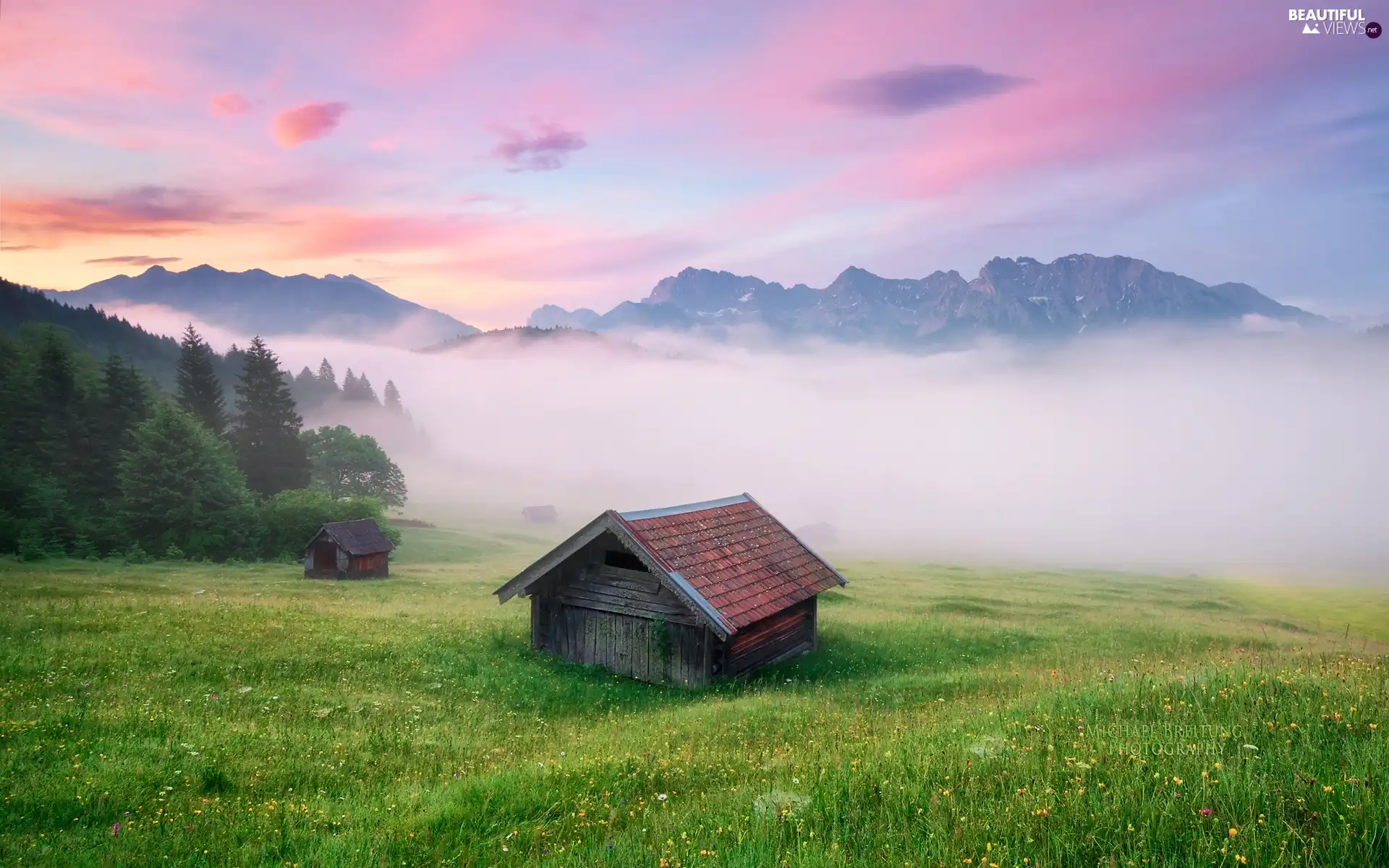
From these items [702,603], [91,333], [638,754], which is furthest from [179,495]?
[91,333]

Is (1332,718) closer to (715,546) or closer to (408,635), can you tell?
(715,546)

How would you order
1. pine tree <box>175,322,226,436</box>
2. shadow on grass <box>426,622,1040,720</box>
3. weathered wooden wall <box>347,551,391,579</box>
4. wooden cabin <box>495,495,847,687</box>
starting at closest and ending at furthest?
shadow on grass <box>426,622,1040,720</box>
wooden cabin <box>495,495,847,687</box>
weathered wooden wall <box>347,551,391,579</box>
pine tree <box>175,322,226,436</box>

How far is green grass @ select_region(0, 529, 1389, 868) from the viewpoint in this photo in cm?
597

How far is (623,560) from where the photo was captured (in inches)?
856

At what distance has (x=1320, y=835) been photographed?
5297 millimetres

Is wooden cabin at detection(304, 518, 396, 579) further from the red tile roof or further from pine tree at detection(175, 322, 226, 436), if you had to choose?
the red tile roof

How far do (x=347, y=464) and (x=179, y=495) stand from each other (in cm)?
4104

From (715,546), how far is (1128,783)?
16.4 metres

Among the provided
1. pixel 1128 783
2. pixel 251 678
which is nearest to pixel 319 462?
pixel 251 678

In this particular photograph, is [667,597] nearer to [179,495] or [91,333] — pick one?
[179,495]

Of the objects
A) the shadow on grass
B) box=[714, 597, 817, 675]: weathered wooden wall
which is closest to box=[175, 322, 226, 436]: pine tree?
the shadow on grass

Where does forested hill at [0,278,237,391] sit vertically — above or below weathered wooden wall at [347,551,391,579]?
above

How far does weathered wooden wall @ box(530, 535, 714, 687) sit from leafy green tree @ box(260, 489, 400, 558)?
50.2 m

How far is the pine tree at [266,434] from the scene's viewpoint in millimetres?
79812
